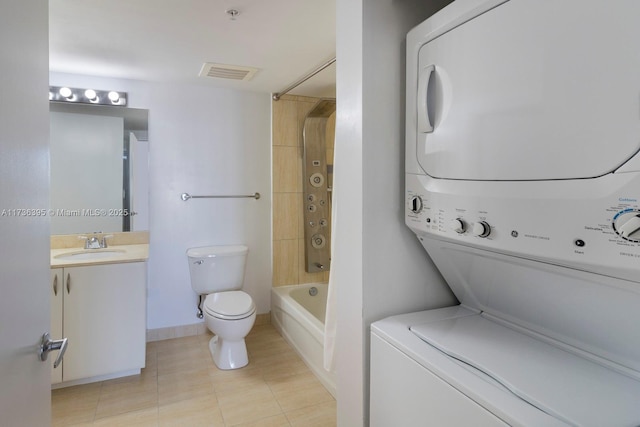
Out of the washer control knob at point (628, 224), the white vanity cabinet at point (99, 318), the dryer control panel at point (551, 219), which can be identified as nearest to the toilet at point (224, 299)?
the white vanity cabinet at point (99, 318)

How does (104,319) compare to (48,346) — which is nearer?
(48,346)

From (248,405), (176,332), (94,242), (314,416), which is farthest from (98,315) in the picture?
(314,416)

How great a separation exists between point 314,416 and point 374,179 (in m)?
1.54

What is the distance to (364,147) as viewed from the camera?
124cm

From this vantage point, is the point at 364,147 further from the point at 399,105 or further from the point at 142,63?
the point at 142,63

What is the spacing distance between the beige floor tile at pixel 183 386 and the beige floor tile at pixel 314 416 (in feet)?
1.82

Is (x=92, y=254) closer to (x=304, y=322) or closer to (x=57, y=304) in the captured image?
(x=57, y=304)

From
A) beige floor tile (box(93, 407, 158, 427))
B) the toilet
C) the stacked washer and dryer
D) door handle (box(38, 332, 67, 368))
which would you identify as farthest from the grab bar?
the stacked washer and dryer

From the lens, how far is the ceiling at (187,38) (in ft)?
5.75

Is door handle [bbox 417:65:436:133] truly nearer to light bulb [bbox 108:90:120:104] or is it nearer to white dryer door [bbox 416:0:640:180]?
white dryer door [bbox 416:0:640:180]

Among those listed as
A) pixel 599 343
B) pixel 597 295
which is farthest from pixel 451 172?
pixel 599 343

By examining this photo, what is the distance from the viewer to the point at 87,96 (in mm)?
2775

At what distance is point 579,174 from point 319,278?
9.69 ft

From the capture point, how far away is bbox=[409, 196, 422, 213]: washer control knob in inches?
45.4
